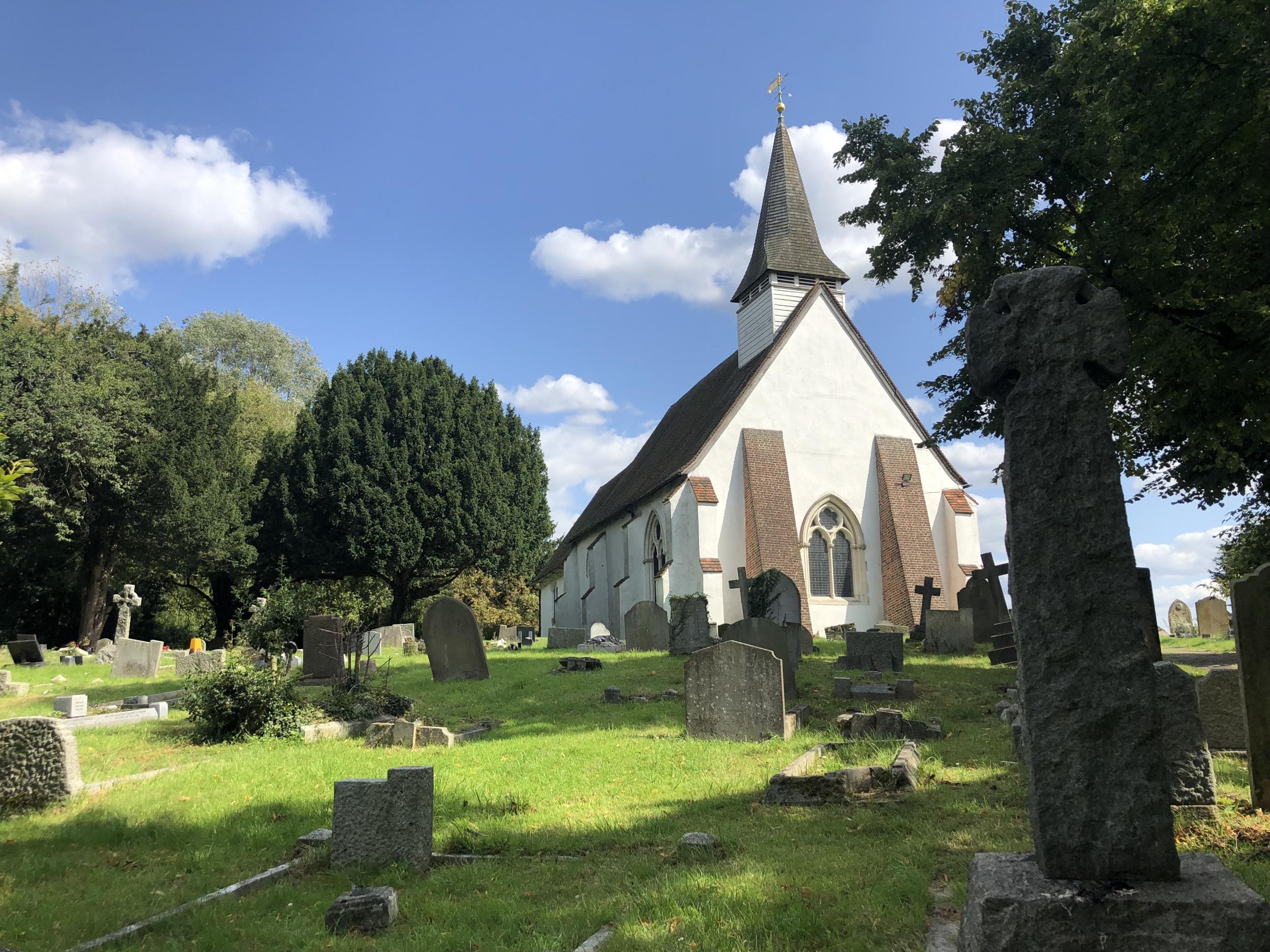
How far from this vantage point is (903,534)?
27.0 meters

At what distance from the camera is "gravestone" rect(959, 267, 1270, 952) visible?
107 inches

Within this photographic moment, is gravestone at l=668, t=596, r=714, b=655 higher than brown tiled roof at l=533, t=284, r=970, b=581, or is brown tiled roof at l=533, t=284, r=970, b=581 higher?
brown tiled roof at l=533, t=284, r=970, b=581

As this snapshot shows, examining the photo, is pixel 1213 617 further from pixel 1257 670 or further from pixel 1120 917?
pixel 1120 917

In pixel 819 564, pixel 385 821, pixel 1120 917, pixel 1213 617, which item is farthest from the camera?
pixel 819 564

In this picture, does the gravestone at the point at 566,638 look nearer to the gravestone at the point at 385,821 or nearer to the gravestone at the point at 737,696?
the gravestone at the point at 737,696

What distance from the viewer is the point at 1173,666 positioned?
557 centimetres

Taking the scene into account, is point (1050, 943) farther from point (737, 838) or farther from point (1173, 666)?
point (1173, 666)

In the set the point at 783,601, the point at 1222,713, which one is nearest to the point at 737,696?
the point at 1222,713

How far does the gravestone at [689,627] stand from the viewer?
18094 mm

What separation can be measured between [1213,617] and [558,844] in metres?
22.9

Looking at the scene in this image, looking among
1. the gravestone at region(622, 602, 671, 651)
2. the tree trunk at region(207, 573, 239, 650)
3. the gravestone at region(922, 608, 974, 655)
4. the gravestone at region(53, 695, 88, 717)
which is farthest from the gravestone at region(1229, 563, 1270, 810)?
the tree trunk at region(207, 573, 239, 650)

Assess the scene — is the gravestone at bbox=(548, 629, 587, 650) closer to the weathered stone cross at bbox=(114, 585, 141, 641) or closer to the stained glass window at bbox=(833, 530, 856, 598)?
the stained glass window at bbox=(833, 530, 856, 598)

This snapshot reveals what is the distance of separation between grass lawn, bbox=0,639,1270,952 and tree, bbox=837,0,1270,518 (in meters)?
4.81

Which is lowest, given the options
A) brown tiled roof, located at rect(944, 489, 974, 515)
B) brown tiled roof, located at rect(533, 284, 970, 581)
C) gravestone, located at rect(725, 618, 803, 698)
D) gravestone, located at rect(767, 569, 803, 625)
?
gravestone, located at rect(725, 618, 803, 698)
